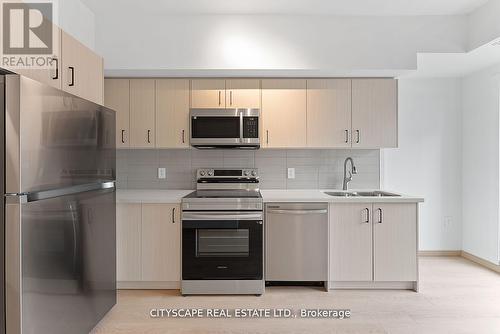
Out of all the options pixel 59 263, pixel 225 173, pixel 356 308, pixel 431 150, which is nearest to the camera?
pixel 59 263

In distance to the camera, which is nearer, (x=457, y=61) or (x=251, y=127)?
(x=251, y=127)

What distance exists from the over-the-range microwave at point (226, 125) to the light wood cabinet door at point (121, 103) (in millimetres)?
646

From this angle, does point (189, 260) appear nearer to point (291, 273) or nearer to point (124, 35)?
point (291, 273)

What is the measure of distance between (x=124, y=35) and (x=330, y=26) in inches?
74.0

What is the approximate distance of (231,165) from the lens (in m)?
3.95

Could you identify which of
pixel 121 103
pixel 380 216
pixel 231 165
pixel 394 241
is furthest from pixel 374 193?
pixel 121 103

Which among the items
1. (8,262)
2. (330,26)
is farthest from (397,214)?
(8,262)

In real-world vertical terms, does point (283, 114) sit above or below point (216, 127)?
above

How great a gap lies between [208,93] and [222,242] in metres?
1.43

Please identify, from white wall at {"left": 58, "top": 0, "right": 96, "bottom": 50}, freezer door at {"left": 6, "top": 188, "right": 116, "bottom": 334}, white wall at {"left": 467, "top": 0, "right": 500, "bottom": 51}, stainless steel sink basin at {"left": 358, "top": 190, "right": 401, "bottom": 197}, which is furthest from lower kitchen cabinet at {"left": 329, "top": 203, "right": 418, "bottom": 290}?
white wall at {"left": 58, "top": 0, "right": 96, "bottom": 50}

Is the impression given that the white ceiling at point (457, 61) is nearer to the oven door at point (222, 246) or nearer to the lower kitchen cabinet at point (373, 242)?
the lower kitchen cabinet at point (373, 242)

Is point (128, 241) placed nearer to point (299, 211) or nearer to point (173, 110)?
point (173, 110)

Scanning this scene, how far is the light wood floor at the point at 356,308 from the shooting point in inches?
103

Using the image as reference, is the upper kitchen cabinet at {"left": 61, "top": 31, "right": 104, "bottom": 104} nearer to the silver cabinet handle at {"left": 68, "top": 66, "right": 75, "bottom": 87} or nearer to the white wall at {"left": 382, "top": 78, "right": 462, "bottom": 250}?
the silver cabinet handle at {"left": 68, "top": 66, "right": 75, "bottom": 87}
